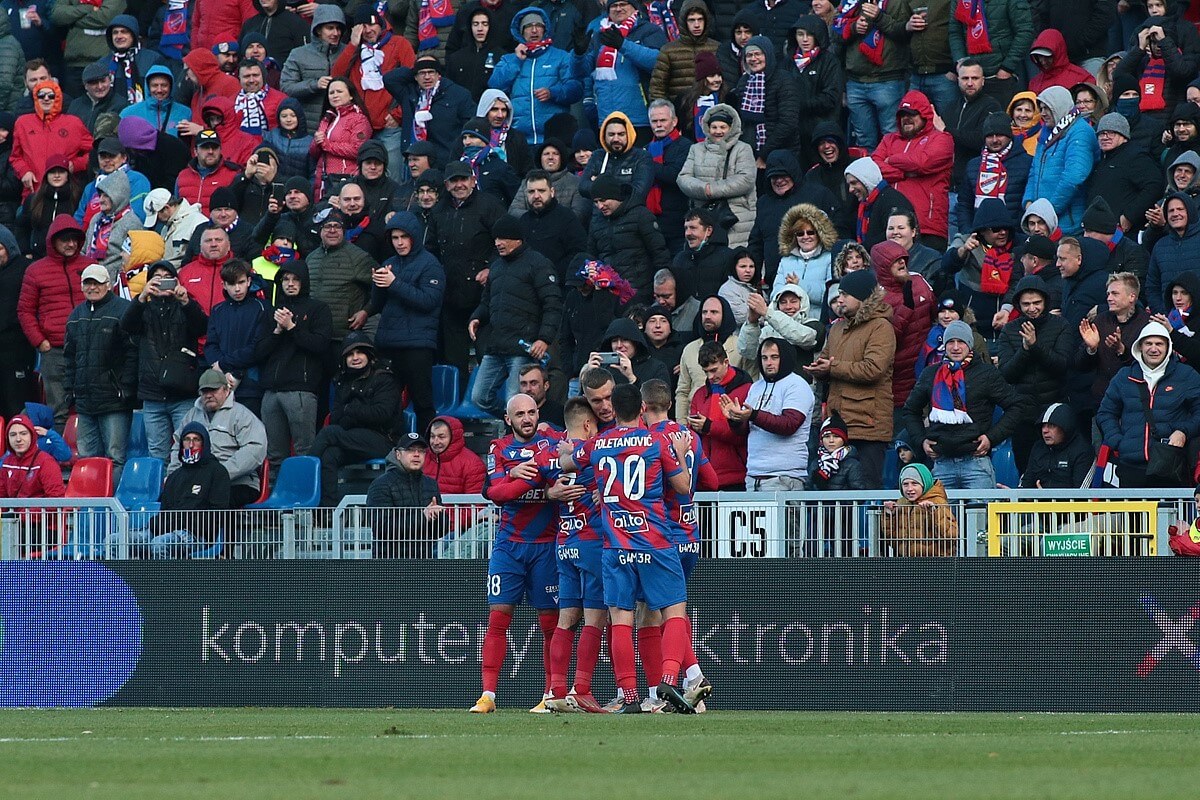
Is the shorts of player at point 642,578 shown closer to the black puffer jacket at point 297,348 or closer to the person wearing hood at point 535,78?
the black puffer jacket at point 297,348

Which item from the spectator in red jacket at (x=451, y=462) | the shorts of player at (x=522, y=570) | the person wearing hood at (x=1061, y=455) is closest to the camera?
the shorts of player at (x=522, y=570)

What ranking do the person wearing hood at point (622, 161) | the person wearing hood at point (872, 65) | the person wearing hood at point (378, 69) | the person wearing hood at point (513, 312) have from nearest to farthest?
the person wearing hood at point (513, 312) < the person wearing hood at point (622, 161) < the person wearing hood at point (872, 65) < the person wearing hood at point (378, 69)

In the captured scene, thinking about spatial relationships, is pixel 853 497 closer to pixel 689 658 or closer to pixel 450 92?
pixel 689 658

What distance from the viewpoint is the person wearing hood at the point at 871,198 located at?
Answer: 57.7ft

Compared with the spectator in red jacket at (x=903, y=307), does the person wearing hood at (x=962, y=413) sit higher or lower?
lower

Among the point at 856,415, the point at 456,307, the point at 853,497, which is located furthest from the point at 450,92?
the point at 853,497

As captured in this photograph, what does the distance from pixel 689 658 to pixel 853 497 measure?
2.11 metres

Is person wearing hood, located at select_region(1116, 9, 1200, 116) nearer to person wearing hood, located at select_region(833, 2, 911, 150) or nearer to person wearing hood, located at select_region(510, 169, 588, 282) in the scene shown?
person wearing hood, located at select_region(833, 2, 911, 150)

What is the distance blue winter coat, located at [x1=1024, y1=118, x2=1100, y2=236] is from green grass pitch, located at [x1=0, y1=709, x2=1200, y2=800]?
20.1 ft

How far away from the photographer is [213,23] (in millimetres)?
24031

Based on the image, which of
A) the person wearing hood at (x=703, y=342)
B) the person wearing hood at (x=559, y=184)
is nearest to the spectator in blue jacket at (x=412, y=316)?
the person wearing hood at (x=559, y=184)

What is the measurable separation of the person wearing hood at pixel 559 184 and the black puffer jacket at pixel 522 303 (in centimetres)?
123

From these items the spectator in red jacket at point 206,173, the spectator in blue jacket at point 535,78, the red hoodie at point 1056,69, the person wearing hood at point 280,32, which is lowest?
the spectator in red jacket at point 206,173

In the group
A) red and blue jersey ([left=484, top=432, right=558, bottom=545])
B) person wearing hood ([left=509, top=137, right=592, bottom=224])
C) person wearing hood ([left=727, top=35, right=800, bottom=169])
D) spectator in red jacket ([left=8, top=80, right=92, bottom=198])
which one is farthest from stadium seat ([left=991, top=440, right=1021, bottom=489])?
spectator in red jacket ([left=8, top=80, right=92, bottom=198])
